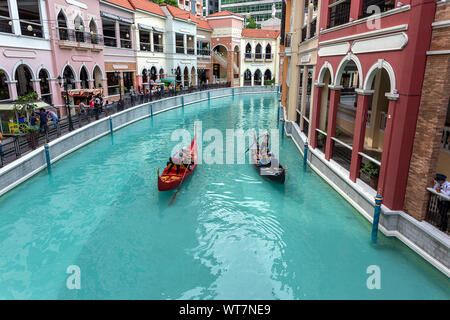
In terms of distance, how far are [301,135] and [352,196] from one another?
822cm

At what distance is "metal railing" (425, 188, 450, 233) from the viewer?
7.96 meters

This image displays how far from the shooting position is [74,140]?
19.3m

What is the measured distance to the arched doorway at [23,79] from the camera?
22.2m

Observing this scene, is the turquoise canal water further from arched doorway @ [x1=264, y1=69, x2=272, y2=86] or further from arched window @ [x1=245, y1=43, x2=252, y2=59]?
arched doorway @ [x1=264, y1=69, x2=272, y2=86]

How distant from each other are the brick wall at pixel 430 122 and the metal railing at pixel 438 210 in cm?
12

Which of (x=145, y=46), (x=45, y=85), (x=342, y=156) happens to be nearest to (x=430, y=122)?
(x=342, y=156)

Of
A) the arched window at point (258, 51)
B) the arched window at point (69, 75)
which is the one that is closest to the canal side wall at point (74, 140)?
the arched window at point (69, 75)

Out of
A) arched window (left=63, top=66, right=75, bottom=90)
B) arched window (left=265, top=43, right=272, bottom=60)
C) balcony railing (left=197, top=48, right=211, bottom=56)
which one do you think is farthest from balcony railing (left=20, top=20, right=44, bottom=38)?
arched window (left=265, top=43, right=272, bottom=60)

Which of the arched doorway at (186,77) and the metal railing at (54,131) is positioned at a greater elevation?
the arched doorway at (186,77)

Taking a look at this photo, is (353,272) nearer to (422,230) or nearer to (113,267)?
(422,230)

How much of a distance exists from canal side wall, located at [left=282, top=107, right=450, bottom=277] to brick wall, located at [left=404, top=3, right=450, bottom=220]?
16.0 inches

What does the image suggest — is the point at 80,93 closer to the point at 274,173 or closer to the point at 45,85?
the point at 45,85

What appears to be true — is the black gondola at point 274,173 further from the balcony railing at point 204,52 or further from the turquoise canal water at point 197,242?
the balcony railing at point 204,52

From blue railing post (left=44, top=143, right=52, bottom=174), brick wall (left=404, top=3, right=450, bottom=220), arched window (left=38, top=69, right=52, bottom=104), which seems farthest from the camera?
arched window (left=38, top=69, right=52, bottom=104)
